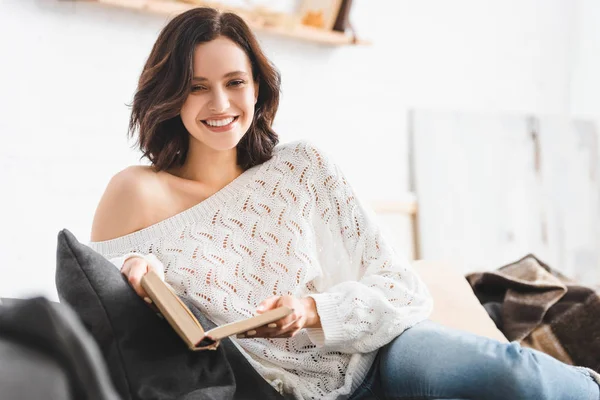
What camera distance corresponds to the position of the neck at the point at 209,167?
1.72 m

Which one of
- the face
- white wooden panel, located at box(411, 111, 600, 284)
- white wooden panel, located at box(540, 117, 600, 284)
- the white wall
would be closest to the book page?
the face

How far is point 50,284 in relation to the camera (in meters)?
2.19

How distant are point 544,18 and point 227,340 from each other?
10.1ft

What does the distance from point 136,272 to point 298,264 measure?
373 millimetres

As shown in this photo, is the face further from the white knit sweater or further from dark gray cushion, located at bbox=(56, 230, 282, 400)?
dark gray cushion, located at bbox=(56, 230, 282, 400)

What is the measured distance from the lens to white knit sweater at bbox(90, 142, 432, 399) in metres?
1.51

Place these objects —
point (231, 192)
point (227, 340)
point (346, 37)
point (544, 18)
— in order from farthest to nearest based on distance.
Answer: point (544, 18), point (346, 37), point (231, 192), point (227, 340)

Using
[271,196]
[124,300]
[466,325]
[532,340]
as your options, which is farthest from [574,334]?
[124,300]

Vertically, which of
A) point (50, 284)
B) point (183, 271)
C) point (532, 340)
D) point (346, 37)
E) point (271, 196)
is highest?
point (346, 37)

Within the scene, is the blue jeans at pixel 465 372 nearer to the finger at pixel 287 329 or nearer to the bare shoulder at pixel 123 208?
the finger at pixel 287 329

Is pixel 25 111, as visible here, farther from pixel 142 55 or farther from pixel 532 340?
pixel 532 340

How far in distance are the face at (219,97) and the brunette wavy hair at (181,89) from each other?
23 mm

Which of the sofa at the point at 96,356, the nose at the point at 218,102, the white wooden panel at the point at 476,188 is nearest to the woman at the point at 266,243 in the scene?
the nose at the point at 218,102

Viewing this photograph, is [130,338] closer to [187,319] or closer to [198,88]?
[187,319]
